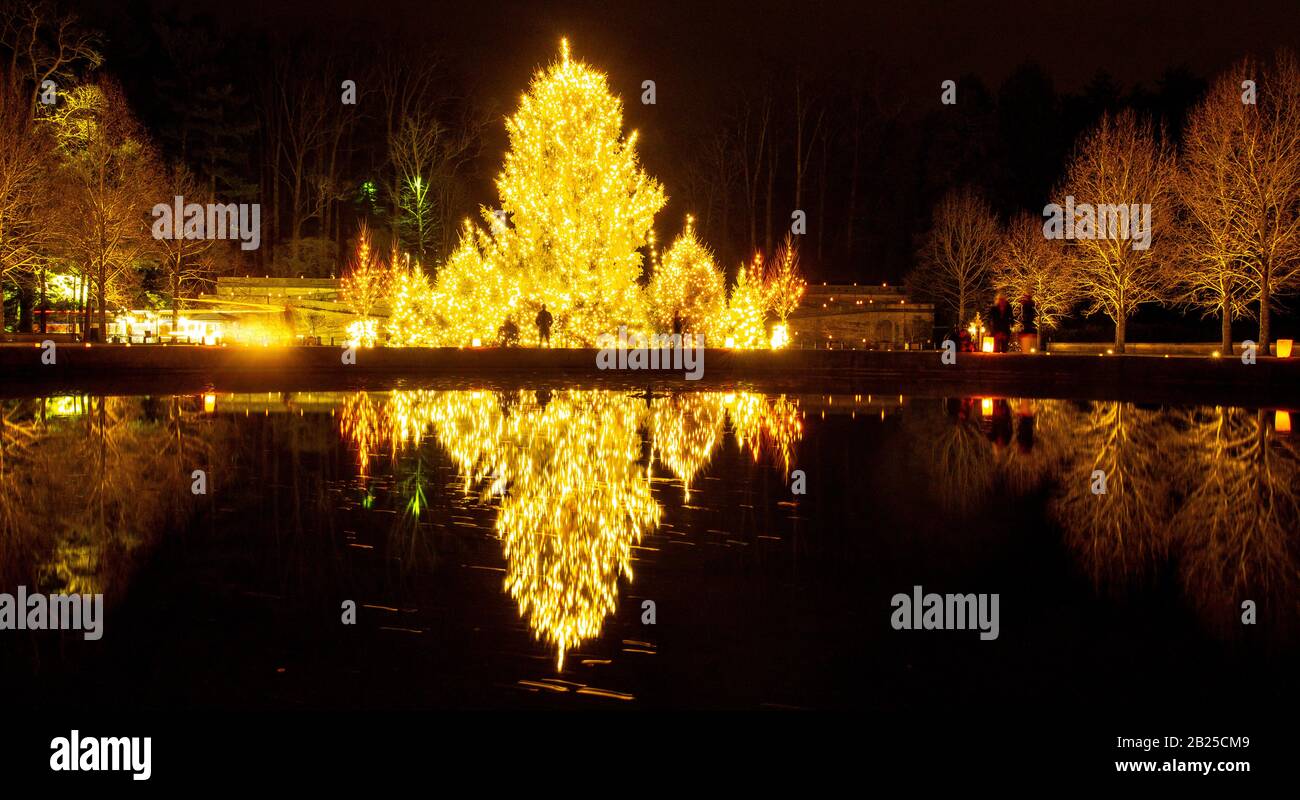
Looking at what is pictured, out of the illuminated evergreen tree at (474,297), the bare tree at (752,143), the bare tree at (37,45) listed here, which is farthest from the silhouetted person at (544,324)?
the bare tree at (752,143)

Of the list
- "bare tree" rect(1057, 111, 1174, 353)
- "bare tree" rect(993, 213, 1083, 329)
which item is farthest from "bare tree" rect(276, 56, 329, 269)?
"bare tree" rect(1057, 111, 1174, 353)

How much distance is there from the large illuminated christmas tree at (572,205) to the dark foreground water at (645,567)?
18.0 metres

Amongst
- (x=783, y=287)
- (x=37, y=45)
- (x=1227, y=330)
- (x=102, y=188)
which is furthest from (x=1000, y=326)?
(x=37, y=45)

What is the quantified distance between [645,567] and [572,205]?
27.0 metres

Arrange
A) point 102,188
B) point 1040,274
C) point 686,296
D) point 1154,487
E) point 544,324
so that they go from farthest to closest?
point 1040,274
point 102,188
point 686,296
point 544,324
point 1154,487

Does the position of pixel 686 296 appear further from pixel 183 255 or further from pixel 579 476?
pixel 579 476

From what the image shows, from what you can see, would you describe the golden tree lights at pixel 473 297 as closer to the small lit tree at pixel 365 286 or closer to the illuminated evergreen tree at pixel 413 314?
the illuminated evergreen tree at pixel 413 314

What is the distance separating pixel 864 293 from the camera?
54688mm

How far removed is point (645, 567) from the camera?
8.67m

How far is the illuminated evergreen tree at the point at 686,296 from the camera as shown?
1400 inches

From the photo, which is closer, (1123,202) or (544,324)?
(544,324)

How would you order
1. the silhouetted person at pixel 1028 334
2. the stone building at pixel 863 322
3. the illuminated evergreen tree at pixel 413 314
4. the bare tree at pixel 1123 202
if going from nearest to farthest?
the silhouetted person at pixel 1028 334, the illuminated evergreen tree at pixel 413 314, the bare tree at pixel 1123 202, the stone building at pixel 863 322

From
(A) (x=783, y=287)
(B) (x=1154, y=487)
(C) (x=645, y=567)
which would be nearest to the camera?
(C) (x=645, y=567)

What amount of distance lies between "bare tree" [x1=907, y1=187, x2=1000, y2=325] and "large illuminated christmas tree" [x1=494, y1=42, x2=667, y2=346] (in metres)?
22.0
